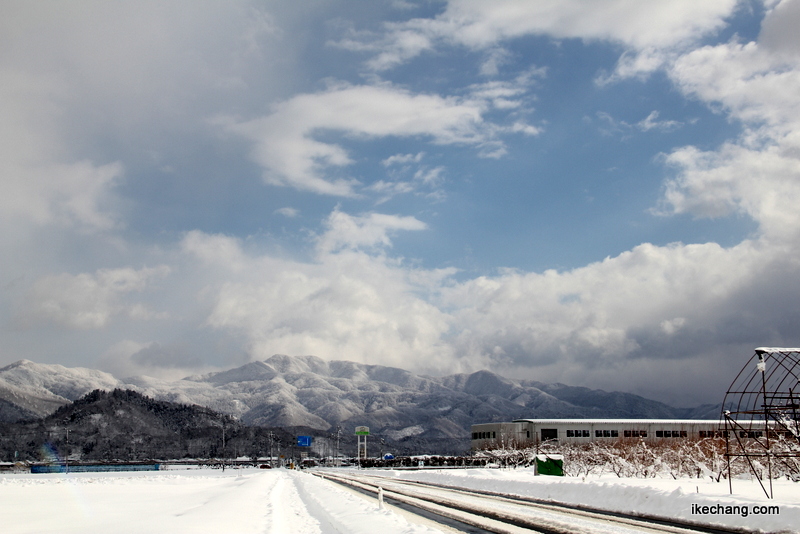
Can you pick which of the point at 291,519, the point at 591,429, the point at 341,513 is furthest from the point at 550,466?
the point at 591,429

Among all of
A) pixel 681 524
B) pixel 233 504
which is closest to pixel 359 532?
pixel 681 524

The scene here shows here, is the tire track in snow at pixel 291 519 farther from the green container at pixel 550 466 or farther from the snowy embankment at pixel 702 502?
the green container at pixel 550 466

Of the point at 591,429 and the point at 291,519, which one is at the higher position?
the point at 291,519

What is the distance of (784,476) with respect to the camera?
41.6 meters

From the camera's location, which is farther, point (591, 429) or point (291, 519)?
point (591, 429)

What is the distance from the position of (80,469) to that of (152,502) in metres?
153

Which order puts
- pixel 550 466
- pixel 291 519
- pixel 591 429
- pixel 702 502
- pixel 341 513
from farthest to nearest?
pixel 591 429
pixel 550 466
pixel 341 513
pixel 291 519
pixel 702 502

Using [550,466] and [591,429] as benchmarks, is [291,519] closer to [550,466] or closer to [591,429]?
[550,466]

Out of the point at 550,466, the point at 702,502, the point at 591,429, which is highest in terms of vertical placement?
the point at 702,502

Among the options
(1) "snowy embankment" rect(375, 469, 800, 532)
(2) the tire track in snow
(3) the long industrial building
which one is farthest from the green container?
(3) the long industrial building

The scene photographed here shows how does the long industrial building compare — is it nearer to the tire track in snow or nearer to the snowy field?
the snowy field

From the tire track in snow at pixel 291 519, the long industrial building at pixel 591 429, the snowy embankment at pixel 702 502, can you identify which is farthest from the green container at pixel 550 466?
the long industrial building at pixel 591 429

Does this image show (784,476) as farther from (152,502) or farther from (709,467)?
(152,502)

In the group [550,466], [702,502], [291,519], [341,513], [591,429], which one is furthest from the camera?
[591,429]
